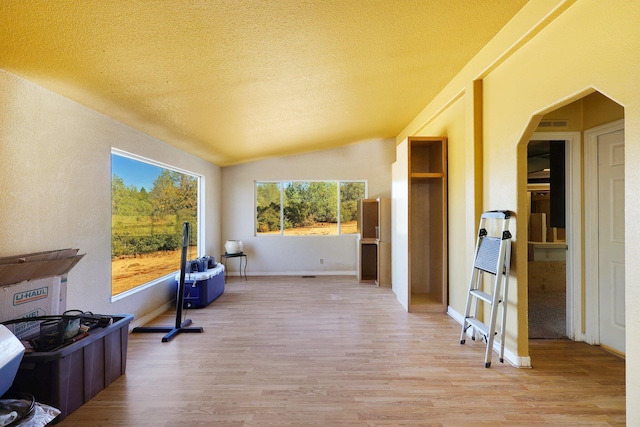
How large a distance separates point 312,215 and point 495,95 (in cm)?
456

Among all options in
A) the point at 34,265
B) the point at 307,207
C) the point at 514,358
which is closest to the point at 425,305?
→ the point at 514,358

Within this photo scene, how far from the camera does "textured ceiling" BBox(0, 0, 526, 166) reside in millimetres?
1796

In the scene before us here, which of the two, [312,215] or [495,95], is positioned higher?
[495,95]

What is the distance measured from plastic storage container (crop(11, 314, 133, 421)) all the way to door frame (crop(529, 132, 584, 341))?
4379 mm

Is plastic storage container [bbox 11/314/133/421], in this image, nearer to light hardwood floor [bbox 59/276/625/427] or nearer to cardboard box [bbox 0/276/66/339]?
light hardwood floor [bbox 59/276/625/427]

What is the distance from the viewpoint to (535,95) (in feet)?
7.80

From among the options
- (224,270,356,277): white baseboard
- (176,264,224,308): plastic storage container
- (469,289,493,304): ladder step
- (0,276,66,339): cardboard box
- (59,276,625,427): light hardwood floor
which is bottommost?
(59,276,625,427): light hardwood floor

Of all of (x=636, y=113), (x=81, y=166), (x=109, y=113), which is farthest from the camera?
(x=109, y=113)

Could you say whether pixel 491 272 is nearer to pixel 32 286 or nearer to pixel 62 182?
pixel 32 286

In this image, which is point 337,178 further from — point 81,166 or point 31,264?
A: point 31,264

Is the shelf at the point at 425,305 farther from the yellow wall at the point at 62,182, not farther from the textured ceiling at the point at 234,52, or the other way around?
the yellow wall at the point at 62,182

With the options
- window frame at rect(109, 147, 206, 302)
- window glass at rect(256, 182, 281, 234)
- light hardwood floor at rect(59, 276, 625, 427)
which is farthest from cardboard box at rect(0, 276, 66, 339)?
window glass at rect(256, 182, 281, 234)

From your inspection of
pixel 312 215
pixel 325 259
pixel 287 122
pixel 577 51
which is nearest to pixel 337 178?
pixel 312 215

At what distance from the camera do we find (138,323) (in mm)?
3729
